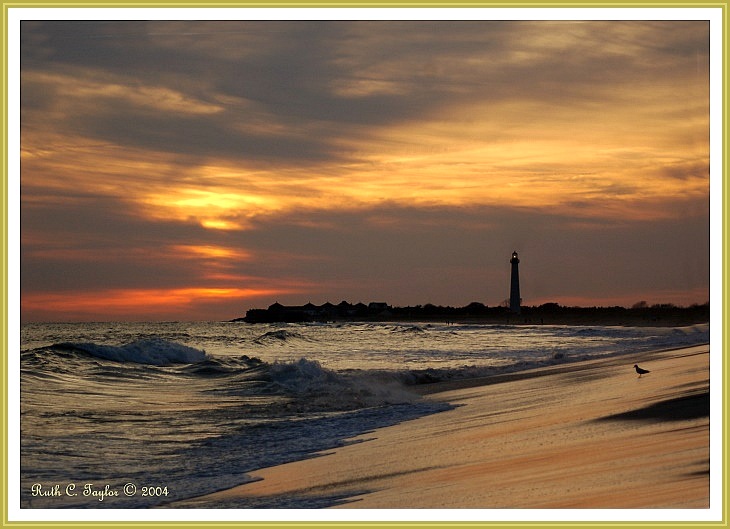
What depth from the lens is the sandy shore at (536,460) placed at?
5.27 meters

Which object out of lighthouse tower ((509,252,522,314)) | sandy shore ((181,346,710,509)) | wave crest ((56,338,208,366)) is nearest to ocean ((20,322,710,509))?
wave crest ((56,338,208,366))

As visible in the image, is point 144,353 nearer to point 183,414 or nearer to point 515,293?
point 183,414

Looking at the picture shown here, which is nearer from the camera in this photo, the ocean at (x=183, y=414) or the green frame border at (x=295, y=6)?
the green frame border at (x=295, y=6)

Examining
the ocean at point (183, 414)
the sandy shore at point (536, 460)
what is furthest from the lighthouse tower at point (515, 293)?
the sandy shore at point (536, 460)

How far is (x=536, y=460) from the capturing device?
246 inches

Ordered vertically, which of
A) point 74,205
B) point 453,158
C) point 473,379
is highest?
point 453,158

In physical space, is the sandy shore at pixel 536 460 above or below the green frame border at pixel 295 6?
below

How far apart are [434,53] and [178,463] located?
452cm

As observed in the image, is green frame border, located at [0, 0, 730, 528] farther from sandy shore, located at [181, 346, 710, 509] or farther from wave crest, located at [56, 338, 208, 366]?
wave crest, located at [56, 338, 208, 366]

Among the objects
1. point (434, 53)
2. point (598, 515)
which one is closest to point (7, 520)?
point (598, 515)

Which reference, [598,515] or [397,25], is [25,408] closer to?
[397,25]

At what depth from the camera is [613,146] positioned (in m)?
9.45

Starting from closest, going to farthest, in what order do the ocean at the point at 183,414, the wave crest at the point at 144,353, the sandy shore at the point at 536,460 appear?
the sandy shore at the point at 536,460
the ocean at the point at 183,414
the wave crest at the point at 144,353

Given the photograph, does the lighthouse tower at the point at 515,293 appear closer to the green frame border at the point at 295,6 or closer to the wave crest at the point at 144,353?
the wave crest at the point at 144,353
